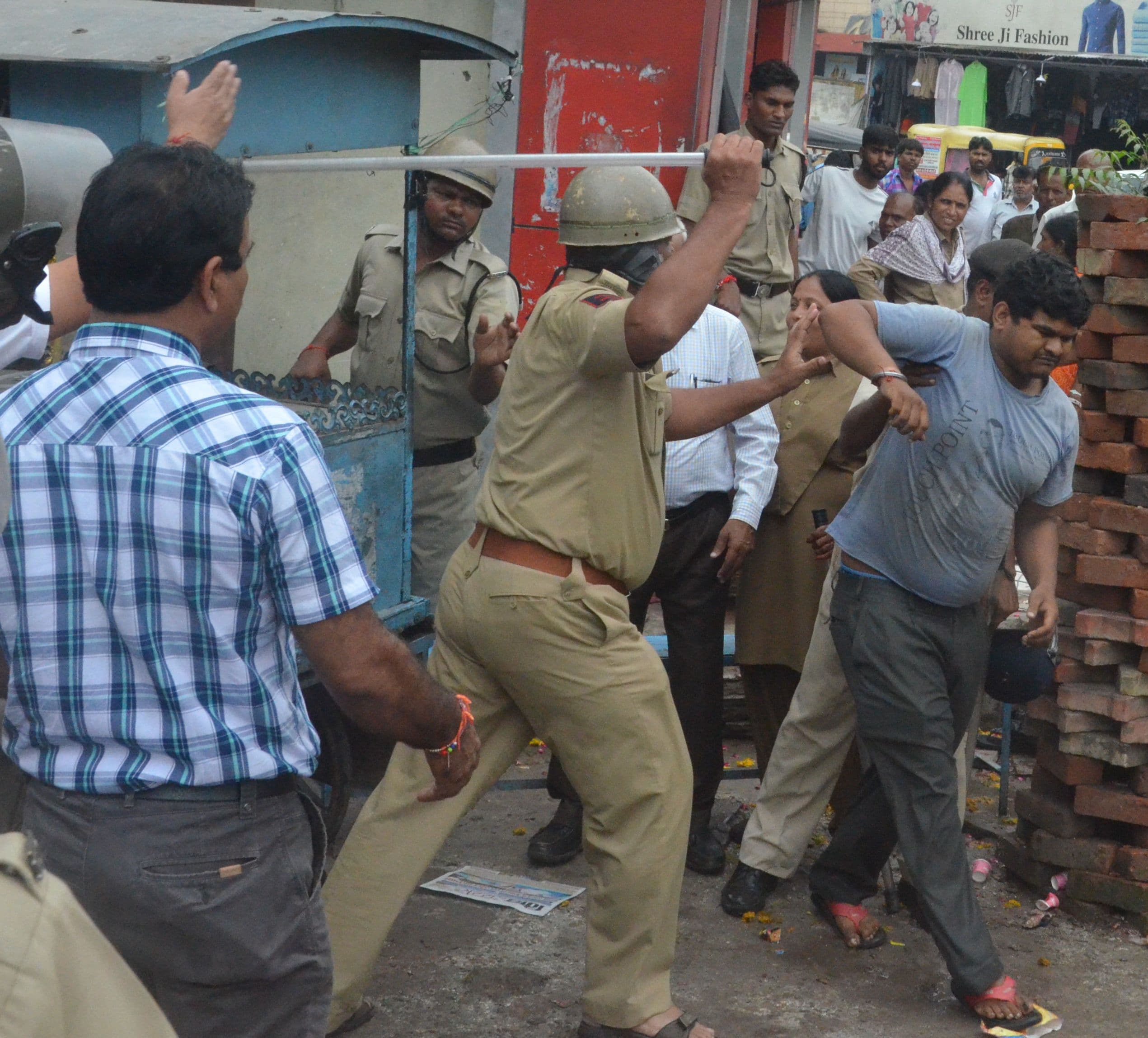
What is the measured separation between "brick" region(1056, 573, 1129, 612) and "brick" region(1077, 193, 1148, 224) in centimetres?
104

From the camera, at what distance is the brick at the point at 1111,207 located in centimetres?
408

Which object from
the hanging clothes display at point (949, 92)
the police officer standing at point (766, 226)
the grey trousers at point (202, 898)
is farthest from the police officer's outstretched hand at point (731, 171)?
the hanging clothes display at point (949, 92)

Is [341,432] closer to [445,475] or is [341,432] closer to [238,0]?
[445,475]

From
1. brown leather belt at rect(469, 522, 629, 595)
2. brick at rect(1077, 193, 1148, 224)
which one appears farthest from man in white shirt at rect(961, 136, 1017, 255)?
brown leather belt at rect(469, 522, 629, 595)

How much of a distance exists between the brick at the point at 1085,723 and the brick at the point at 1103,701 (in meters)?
0.02

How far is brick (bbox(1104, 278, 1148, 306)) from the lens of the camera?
4.06 metres

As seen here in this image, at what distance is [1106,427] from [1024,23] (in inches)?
926

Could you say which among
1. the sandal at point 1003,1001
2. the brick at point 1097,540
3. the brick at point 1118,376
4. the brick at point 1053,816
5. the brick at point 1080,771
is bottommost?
the sandal at point 1003,1001

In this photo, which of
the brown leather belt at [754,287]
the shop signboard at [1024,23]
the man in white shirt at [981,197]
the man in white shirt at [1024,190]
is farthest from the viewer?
the shop signboard at [1024,23]

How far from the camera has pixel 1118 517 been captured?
4.20m

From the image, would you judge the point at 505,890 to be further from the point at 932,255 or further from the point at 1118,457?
the point at 932,255

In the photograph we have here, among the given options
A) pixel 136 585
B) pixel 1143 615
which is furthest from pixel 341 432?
pixel 1143 615

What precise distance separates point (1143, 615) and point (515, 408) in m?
2.06

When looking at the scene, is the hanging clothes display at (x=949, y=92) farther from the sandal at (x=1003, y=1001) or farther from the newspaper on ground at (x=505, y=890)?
the sandal at (x=1003, y=1001)
